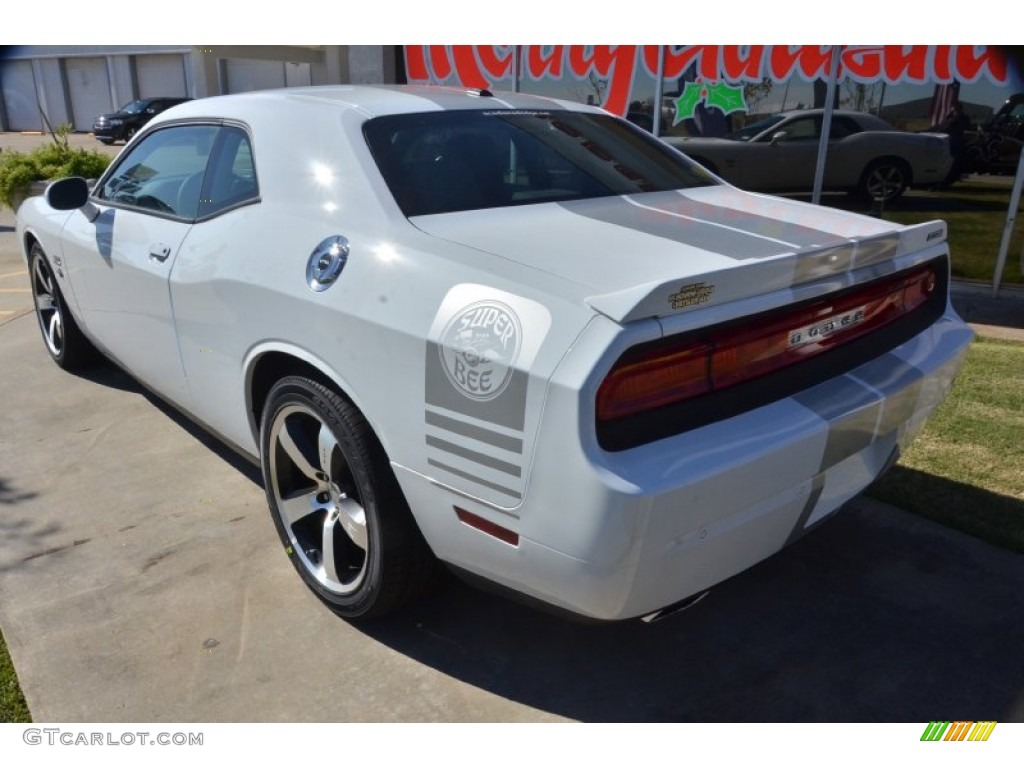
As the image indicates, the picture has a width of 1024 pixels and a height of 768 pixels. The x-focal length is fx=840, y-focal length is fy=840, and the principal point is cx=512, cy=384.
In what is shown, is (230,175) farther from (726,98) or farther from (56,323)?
(726,98)

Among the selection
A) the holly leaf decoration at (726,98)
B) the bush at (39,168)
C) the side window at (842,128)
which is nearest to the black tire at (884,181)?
the side window at (842,128)

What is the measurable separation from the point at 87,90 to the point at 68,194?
3579cm

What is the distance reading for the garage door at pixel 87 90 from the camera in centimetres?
3353

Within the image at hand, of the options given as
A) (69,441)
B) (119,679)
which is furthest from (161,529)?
(69,441)

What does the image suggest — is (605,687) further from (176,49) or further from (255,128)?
(176,49)

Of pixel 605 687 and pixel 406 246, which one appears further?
pixel 605 687

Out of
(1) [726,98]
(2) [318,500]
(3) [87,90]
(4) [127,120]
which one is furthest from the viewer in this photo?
(3) [87,90]

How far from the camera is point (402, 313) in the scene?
2195 millimetres

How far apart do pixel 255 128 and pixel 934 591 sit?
2901 mm

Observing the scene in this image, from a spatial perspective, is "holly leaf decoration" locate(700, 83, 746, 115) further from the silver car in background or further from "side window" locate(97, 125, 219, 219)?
"side window" locate(97, 125, 219, 219)

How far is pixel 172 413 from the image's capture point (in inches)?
177

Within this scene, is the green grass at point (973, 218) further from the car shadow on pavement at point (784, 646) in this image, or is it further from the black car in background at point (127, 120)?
the black car in background at point (127, 120)

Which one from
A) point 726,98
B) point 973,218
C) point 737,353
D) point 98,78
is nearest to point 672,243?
point 737,353

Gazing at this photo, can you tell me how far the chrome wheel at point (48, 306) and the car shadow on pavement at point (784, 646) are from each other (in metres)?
3.32
